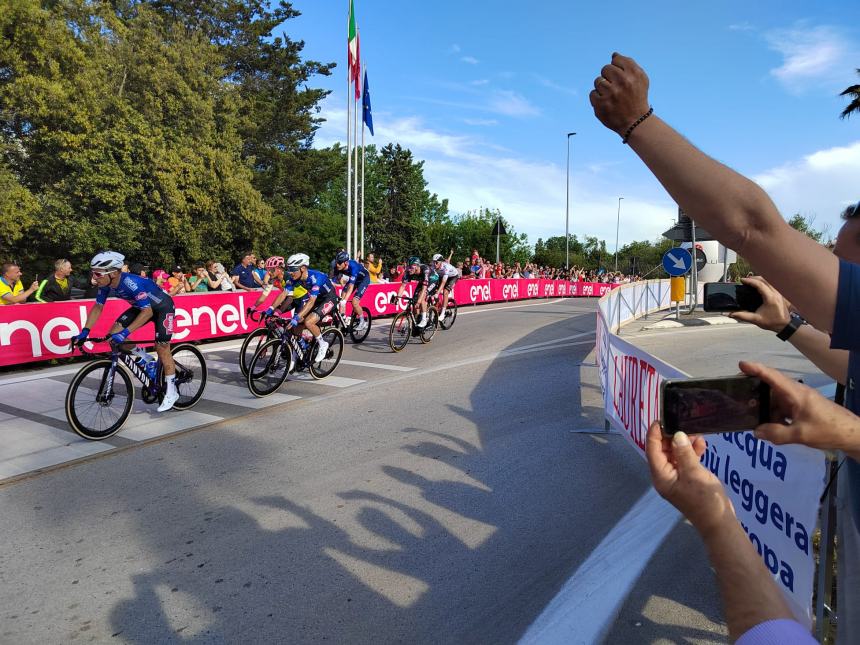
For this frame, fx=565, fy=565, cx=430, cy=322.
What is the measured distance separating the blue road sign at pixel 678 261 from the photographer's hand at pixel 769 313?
45.7ft

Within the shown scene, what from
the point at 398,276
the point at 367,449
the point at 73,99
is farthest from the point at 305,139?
the point at 367,449

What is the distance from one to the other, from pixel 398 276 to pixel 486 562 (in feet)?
60.2

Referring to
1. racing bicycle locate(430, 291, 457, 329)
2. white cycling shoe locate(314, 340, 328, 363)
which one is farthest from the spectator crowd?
racing bicycle locate(430, 291, 457, 329)

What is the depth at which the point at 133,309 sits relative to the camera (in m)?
6.88

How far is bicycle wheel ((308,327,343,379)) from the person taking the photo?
934cm

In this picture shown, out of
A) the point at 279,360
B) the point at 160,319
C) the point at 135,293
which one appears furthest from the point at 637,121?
the point at 279,360

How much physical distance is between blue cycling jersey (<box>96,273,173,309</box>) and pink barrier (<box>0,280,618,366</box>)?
51.4 inches

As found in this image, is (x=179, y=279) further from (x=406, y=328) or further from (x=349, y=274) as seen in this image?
(x=406, y=328)

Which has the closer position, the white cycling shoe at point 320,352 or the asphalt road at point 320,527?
the asphalt road at point 320,527

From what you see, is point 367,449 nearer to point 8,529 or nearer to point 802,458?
point 8,529

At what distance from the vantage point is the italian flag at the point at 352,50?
22875 millimetres

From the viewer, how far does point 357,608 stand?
3.15 m

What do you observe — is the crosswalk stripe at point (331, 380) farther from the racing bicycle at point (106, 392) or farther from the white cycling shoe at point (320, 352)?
the racing bicycle at point (106, 392)

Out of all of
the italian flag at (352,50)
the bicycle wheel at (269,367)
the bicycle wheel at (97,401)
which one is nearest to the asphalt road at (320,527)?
the bicycle wheel at (97,401)
